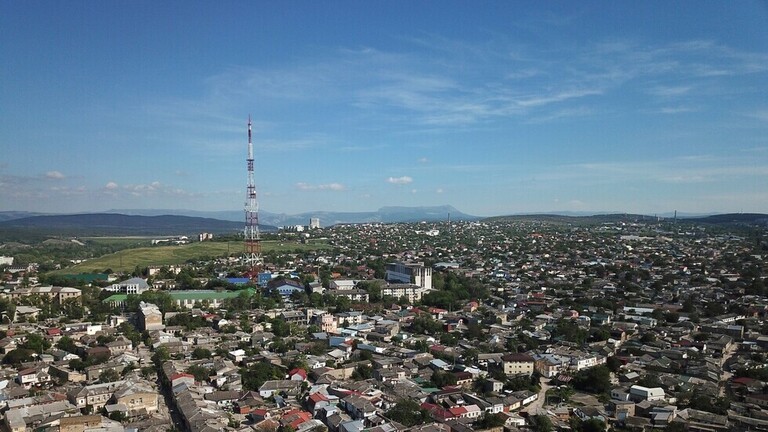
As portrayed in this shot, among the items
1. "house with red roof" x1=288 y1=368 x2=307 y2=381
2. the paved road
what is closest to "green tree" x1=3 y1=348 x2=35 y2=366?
"house with red roof" x1=288 y1=368 x2=307 y2=381

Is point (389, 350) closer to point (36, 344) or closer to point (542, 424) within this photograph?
point (542, 424)

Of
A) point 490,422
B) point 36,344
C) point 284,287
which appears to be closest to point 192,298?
point 284,287

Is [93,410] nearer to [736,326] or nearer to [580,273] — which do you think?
[736,326]

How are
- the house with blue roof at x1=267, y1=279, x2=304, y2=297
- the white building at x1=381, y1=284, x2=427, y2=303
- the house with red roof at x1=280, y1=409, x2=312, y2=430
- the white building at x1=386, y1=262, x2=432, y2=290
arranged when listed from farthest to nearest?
the white building at x1=386, y1=262, x2=432, y2=290, the white building at x1=381, y1=284, x2=427, y2=303, the house with blue roof at x1=267, y1=279, x2=304, y2=297, the house with red roof at x1=280, y1=409, x2=312, y2=430

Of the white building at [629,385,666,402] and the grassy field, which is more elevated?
the grassy field

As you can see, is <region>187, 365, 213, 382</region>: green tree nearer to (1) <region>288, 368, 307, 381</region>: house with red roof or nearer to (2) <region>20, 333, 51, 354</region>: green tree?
(1) <region>288, 368, 307, 381</region>: house with red roof

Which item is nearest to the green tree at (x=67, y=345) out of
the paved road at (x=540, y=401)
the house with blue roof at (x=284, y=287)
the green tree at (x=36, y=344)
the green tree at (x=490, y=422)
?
the green tree at (x=36, y=344)
